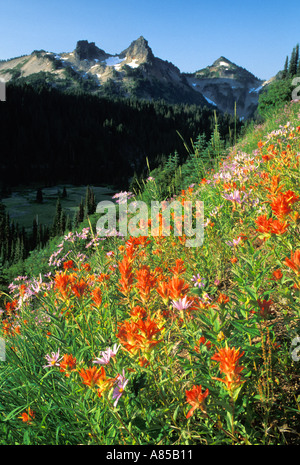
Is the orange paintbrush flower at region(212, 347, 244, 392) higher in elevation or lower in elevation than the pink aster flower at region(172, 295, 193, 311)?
lower

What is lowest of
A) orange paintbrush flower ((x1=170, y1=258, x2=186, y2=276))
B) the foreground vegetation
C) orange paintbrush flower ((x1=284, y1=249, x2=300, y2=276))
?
the foreground vegetation

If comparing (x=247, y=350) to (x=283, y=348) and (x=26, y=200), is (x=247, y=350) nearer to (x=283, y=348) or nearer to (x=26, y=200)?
(x=283, y=348)

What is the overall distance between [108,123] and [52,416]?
135 metres

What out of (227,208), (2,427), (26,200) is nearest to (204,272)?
(227,208)

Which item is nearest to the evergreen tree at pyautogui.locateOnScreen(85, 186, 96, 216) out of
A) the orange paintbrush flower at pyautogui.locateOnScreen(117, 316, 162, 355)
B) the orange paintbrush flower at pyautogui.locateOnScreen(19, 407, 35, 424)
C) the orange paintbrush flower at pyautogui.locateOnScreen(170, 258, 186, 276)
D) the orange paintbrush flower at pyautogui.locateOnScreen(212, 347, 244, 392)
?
the orange paintbrush flower at pyautogui.locateOnScreen(170, 258, 186, 276)

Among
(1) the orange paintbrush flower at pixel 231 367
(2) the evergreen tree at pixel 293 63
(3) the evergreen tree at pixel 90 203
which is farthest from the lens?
(2) the evergreen tree at pixel 293 63

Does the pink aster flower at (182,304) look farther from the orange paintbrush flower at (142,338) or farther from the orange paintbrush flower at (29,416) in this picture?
the orange paintbrush flower at (29,416)

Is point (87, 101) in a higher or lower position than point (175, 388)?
higher

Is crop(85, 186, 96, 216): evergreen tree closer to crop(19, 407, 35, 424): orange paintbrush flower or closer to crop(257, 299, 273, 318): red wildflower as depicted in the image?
crop(19, 407, 35, 424): orange paintbrush flower

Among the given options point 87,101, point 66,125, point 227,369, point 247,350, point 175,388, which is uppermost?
point 87,101

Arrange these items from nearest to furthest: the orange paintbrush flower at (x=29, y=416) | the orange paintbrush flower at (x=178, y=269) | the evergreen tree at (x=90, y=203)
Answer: the orange paintbrush flower at (x=29, y=416)
the orange paintbrush flower at (x=178, y=269)
the evergreen tree at (x=90, y=203)

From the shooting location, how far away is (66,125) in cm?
11725

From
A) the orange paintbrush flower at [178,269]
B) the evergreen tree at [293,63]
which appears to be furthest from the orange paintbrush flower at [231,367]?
the evergreen tree at [293,63]

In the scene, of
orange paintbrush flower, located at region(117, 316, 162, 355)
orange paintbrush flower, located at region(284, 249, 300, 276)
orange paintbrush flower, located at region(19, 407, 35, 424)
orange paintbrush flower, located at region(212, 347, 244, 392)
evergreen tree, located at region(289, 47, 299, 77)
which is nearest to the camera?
orange paintbrush flower, located at region(212, 347, 244, 392)
